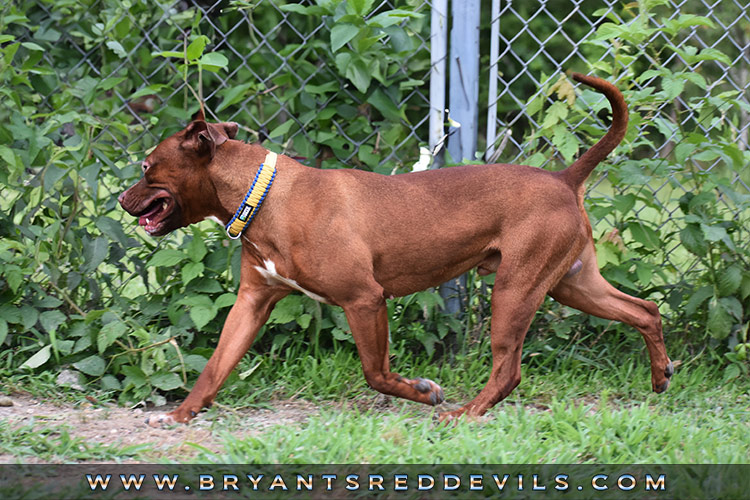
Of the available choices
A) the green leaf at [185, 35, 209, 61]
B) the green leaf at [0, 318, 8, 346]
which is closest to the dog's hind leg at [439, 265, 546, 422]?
the green leaf at [185, 35, 209, 61]

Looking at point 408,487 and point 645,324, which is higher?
point 645,324

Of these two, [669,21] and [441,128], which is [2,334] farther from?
[669,21]

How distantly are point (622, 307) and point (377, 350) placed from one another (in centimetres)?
110

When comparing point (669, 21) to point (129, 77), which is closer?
A: point (669, 21)

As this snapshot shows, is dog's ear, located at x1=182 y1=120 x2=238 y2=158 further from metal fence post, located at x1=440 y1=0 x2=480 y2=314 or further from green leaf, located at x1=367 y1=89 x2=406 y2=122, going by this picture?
metal fence post, located at x1=440 y1=0 x2=480 y2=314

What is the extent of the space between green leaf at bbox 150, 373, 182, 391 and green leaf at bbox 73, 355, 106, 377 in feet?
0.76

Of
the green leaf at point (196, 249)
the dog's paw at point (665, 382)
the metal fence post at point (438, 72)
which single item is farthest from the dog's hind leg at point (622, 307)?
the green leaf at point (196, 249)

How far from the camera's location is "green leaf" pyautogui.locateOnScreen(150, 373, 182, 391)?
3527 millimetres

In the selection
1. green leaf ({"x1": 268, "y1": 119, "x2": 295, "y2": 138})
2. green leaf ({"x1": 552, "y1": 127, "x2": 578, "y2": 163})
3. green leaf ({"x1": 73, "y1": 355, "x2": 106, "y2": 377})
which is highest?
green leaf ({"x1": 268, "y1": 119, "x2": 295, "y2": 138})

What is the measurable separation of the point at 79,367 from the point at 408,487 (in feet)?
5.45

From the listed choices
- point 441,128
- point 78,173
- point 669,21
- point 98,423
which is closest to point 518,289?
point 441,128

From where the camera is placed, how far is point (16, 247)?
366 cm

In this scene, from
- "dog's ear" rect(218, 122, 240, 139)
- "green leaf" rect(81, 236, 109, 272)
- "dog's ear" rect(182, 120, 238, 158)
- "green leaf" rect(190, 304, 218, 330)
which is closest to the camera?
"dog's ear" rect(182, 120, 238, 158)

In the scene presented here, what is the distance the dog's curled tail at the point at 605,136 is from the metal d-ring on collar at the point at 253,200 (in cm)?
118
